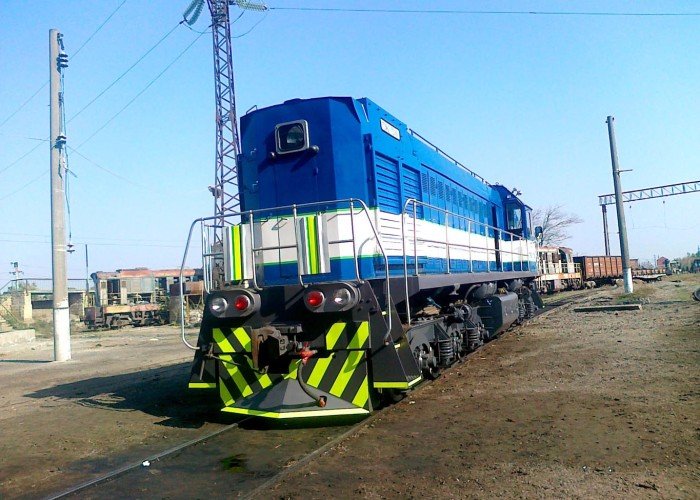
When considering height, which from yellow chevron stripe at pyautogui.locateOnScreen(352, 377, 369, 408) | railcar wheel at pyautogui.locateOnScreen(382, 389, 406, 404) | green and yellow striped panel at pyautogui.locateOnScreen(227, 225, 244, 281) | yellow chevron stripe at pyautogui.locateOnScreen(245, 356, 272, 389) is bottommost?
railcar wheel at pyautogui.locateOnScreen(382, 389, 406, 404)

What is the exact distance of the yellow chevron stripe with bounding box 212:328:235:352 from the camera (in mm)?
6277

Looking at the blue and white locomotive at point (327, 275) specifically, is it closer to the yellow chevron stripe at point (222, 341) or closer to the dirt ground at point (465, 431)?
the yellow chevron stripe at point (222, 341)

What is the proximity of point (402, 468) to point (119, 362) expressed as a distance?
10.4 m

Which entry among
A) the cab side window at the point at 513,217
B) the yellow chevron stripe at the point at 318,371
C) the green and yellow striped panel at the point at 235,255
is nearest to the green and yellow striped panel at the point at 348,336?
the yellow chevron stripe at the point at 318,371

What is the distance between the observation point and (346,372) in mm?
5930

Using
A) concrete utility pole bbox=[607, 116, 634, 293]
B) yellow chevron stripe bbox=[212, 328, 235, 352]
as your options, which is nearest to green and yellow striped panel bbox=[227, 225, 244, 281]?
yellow chevron stripe bbox=[212, 328, 235, 352]

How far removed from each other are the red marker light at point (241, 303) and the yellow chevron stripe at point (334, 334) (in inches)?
37.2

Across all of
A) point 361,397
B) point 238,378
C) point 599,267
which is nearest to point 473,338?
point 361,397

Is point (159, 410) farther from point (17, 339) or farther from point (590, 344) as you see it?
point (17, 339)

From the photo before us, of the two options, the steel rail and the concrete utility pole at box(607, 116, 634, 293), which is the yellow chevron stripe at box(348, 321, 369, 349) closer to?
the steel rail

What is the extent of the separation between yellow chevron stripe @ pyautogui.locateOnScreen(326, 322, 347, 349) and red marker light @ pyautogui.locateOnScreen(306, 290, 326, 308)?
330mm

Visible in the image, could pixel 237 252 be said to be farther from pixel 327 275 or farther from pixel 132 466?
pixel 132 466

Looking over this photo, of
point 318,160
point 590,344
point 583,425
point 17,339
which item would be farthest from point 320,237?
point 17,339

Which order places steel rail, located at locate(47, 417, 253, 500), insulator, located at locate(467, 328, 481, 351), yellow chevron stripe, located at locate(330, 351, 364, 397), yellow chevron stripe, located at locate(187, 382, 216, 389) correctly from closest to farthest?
steel rail, located at locate(47, 417, 253, 500) < yellow chevron stripe, located at locate(330, 351, 364, 397) < yellow chevron stripe, located at locate(187, 382, 216, 389) < insulator, located at locate(467, 328, 481, 351)
